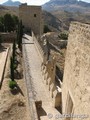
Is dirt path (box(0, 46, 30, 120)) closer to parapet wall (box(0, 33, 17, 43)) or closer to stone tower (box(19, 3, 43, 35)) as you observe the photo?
parapet wall (box(0, 33, 17, 43))

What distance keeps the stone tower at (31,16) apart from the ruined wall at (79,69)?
3038 centimetres

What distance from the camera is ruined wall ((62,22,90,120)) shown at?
6.41 metres

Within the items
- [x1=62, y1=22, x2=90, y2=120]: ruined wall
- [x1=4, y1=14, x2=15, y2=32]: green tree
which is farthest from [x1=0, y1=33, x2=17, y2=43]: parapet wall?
[x1=62, y1=22, x2=90, y2=120]: ruined wall

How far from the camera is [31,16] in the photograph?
38.2m

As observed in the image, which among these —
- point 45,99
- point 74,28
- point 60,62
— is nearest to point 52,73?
point 45,99

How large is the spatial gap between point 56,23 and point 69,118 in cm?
10690

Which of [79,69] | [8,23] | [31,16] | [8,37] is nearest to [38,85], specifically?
[79,69]

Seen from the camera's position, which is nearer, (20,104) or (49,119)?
(49,119)

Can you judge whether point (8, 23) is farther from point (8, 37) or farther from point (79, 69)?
point (79, 69)

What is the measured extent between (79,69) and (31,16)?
3251 cm

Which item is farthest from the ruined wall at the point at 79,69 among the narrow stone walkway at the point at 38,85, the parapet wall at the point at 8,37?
the parapet wall at the point at 8,37

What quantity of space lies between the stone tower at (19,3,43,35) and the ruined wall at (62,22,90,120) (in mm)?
30378

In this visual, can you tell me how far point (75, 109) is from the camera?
290 inches

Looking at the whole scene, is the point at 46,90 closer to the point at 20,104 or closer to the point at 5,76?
the point at 20,104
